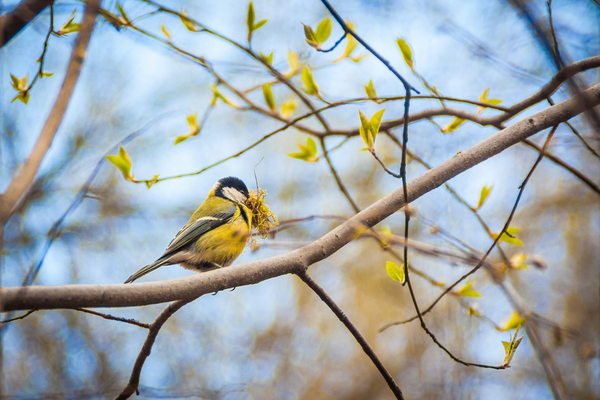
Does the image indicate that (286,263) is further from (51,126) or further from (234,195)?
(234,195)

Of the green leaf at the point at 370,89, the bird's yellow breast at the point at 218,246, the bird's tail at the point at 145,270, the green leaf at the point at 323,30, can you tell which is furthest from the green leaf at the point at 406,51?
the bird's tail at the point at 145,270

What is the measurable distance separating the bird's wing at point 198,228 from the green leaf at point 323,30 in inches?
58.3

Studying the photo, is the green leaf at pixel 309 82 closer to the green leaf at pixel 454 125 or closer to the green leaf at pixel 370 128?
the green leaf at pixel 370 128

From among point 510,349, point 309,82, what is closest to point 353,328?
point 510,349

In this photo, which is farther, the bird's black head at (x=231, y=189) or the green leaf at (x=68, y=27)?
the bird's black head at (x=231, y=189)

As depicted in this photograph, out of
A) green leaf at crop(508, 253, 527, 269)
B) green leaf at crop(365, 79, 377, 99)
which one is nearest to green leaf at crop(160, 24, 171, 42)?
green leaf at crop(365, 79, 377, 99)

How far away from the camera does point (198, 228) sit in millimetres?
2584

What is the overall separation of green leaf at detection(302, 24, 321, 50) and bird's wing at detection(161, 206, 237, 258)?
150 centimetres

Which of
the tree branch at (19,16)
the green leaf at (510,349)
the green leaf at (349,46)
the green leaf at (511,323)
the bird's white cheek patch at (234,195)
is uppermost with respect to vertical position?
the bird's white cheek patch at (234,195)

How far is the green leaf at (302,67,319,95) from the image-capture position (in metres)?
1.50

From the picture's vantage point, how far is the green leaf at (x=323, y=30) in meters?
1.48

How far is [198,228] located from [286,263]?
4.59 ft

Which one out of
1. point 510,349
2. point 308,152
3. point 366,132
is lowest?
point 510,349

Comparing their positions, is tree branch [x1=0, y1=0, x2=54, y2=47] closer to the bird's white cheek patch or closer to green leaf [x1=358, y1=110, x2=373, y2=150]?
green leaf [x1=358, y1=110, x2=373, y2=150]
